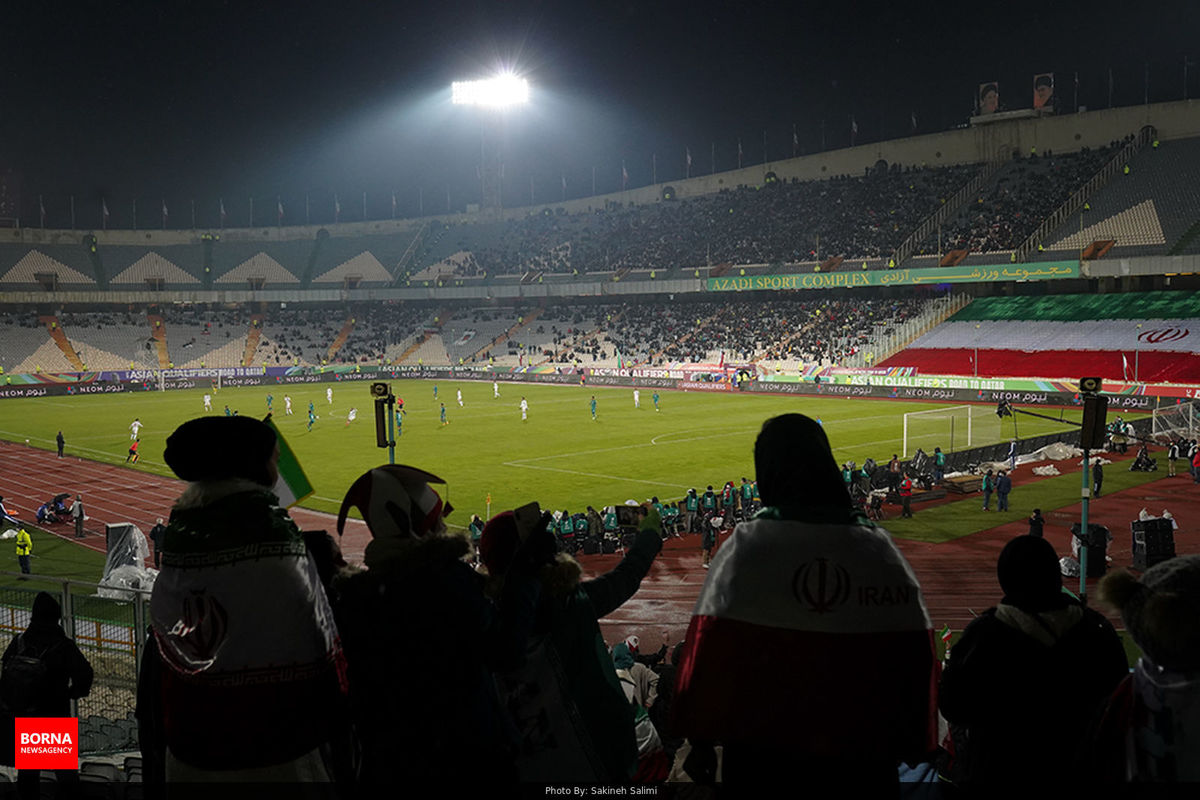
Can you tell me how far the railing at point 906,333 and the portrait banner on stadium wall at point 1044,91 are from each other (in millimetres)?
19075

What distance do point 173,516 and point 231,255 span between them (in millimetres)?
112099

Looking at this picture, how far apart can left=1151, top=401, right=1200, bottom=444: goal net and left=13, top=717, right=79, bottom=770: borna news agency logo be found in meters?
35.5

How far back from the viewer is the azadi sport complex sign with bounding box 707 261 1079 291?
6138 centimetres

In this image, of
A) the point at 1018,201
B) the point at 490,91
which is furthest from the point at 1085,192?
the point at 490,91

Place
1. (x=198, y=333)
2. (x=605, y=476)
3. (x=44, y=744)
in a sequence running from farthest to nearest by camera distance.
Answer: (x=198, y=333)
(x=605, y=476)
(x=44, y=744)

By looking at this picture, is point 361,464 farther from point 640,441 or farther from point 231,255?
point 231,255

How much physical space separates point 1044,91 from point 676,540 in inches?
2716

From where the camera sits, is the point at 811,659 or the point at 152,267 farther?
the point at 152,267

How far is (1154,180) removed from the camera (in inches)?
2520

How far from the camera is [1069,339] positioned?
57312mm

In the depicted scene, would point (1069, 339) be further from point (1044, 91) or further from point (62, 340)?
point (62, 340)

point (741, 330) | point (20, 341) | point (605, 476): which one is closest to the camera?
point (605, 476)

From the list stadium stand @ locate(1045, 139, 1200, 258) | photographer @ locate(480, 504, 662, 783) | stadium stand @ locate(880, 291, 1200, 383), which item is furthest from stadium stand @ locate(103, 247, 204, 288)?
photographer @ locate(480, 504, 662, 783)

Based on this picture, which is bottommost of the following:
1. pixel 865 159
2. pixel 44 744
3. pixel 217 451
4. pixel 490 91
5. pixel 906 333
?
pixel 44 744
